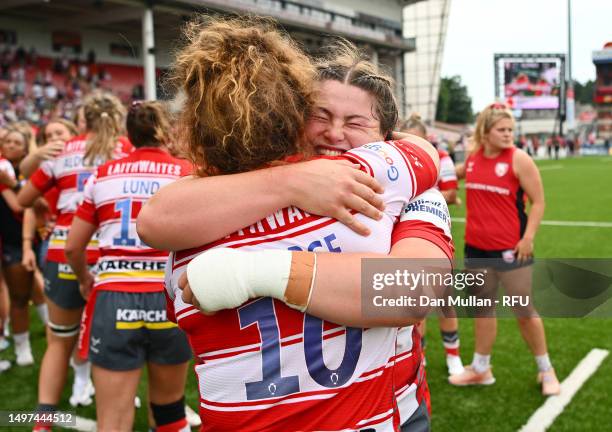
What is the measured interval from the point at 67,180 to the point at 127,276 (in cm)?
129

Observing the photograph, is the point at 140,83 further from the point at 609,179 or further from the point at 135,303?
the point at 135,303

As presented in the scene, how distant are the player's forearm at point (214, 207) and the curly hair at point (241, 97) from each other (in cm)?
5

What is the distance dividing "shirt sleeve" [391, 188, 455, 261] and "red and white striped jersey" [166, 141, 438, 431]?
35 mm

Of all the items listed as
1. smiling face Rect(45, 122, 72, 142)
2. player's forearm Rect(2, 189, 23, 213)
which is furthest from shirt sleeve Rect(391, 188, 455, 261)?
player's forearm Rect(2, 189, 23, 213)

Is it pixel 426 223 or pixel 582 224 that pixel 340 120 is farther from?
pixel 582 224

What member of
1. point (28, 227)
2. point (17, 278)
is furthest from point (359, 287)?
point (17, 278)

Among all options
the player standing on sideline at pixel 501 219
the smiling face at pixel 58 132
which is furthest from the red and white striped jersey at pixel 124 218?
the player standing on sideline at pixel 501 219

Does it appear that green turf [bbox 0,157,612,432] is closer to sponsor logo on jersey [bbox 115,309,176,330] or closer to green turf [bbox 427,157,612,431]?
green turf [bbox 427,157,612,431]

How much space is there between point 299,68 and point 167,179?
5.84 ft

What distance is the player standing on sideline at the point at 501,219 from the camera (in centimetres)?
414

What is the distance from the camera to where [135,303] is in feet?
9.29

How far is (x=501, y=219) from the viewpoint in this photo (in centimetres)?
428

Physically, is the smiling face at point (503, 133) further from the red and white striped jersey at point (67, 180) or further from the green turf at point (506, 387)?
Result: the red and white striped jersey at point (67, 180)

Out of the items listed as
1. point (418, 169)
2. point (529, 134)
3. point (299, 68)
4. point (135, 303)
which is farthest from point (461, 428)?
point (529, 134)
